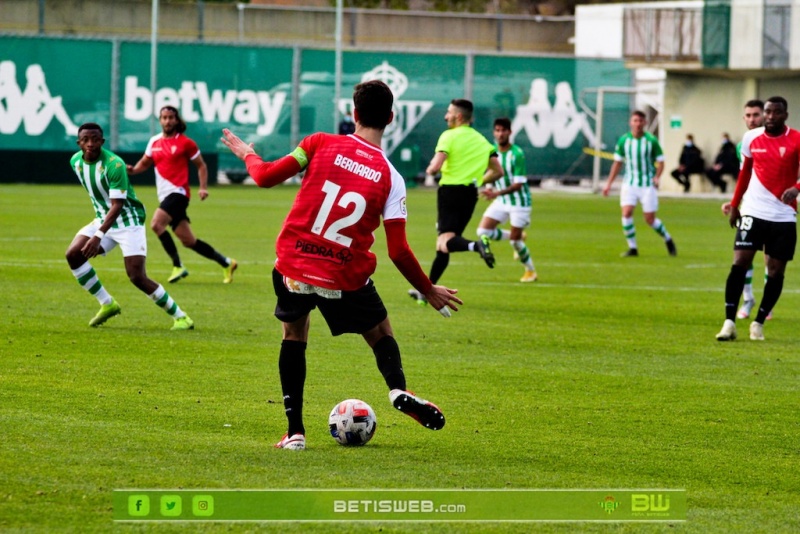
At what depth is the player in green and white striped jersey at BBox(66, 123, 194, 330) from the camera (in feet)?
38.3

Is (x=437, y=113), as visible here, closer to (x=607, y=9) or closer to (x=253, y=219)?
(x=607, y=9)

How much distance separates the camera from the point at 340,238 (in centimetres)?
717

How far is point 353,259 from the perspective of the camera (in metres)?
7.22

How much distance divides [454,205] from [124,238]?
13.4 feet

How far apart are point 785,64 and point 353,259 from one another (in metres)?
40.3

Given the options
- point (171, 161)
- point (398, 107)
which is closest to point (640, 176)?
point (171, 161)

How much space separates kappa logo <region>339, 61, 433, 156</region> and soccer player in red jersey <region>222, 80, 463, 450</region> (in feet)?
129

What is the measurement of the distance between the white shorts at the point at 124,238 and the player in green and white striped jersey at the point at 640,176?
11.5 meters

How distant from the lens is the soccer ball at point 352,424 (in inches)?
295

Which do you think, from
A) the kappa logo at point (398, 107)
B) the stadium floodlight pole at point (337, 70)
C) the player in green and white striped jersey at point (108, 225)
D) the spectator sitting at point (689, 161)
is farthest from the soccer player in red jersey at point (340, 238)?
the spectator sitting at point (689, 161)

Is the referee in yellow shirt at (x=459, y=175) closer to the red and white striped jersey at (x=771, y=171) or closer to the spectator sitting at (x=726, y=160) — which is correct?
the red and white striped jersey at (x=771, y=171)

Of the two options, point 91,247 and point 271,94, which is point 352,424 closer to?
point 91,247

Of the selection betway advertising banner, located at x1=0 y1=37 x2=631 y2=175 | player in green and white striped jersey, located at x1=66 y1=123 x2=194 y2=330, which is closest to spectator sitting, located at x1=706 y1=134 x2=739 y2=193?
betway advertising banner, located at x1=0 y1=37 x2=631 y2=175

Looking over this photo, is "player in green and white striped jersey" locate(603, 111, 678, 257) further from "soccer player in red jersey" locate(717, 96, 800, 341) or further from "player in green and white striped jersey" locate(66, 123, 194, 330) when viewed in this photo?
"player in green and white striped jersey" locate(66, 123, 194, 330)
